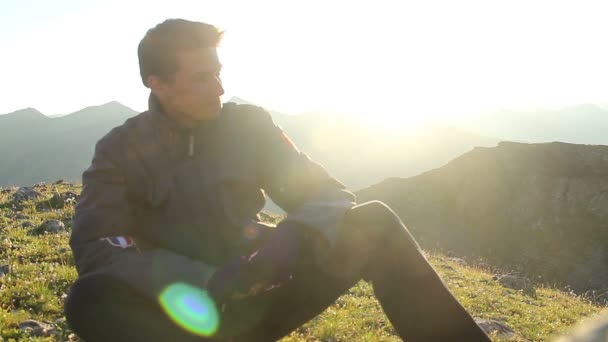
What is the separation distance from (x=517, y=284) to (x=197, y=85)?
1296 cm

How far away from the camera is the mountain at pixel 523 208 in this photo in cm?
3722

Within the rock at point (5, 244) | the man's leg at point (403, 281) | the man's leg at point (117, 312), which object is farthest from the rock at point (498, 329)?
the rock at point (5, 244)

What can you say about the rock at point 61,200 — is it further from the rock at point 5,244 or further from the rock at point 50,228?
the rock at point 5,244

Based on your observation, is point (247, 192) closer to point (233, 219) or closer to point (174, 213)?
point (233, 219)

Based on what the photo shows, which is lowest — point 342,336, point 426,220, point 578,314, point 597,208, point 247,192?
point 426,220

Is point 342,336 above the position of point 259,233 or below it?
below

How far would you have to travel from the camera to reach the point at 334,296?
378cm

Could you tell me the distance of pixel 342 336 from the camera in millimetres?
6988

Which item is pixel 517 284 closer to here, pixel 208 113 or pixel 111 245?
pixel 208 113

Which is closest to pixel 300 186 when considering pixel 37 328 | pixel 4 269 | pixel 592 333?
pixel 592 333

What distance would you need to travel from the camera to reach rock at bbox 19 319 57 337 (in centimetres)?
585

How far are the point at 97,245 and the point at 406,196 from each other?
1923 inches

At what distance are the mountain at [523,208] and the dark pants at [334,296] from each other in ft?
108

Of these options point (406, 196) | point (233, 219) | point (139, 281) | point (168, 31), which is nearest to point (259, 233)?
point (233, 219)
